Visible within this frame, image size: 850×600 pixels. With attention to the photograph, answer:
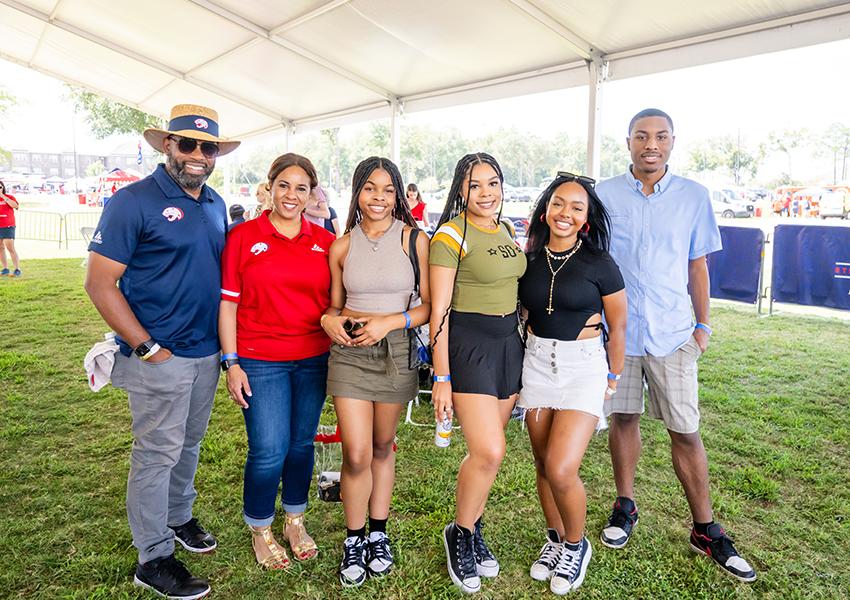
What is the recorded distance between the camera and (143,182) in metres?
2.54

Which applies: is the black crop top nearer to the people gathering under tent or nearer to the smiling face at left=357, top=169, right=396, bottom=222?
the people gathering under tent

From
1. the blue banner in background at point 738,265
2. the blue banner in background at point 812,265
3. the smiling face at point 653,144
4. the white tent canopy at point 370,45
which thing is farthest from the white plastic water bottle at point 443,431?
the blue banner in background at point 812,265

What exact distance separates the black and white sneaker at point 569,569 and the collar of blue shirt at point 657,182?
1.77m

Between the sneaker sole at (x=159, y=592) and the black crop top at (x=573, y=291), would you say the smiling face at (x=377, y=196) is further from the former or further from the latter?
the sneaker sole at (x=159, y=592)

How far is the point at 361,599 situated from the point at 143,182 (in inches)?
82.4

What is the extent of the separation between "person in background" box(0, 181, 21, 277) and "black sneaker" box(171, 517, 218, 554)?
10.7m

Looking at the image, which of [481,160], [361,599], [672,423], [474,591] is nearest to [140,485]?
[361,599]

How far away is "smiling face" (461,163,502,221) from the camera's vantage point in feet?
8.71

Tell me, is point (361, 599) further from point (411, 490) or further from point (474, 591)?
point (411, 490)

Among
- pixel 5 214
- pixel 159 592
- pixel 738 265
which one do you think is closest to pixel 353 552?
pixel 159 592

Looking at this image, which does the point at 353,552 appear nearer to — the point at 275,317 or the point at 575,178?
the point at 275,317

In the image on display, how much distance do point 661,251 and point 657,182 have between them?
0.36 m

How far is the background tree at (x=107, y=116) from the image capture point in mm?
24953

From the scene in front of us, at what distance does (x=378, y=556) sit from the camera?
2.88 metres
